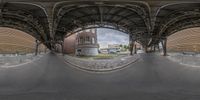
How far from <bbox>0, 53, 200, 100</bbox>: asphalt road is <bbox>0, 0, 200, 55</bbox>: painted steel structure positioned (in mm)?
2949

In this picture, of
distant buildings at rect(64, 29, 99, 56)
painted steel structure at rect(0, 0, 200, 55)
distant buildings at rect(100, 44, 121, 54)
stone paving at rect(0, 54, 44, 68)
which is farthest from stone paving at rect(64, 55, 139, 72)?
stone paving at rect(0, 54, 44, 68)

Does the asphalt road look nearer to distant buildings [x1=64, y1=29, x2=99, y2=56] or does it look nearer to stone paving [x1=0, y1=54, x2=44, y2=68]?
stone paving [x1=0, y1=54, x2=44, y2=68]

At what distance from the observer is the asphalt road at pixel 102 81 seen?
22547 millimetres

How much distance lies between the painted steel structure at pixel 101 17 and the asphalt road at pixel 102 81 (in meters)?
2.95

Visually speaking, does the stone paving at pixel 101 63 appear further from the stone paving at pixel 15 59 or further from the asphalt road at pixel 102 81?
the stone paving at pixel 15 59

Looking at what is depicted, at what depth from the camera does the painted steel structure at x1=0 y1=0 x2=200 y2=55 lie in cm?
1569

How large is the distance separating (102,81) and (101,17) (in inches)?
274

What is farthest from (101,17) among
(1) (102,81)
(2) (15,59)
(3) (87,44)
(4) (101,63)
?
(2) (15,59)

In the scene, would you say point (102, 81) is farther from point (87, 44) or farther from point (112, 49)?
point (87, 44)

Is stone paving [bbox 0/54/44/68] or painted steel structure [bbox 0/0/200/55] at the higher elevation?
painted steel structure [bbox 0/0/200/55]

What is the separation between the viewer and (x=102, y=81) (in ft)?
76.7

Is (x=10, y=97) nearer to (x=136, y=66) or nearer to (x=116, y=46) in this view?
(x=116, y=46)

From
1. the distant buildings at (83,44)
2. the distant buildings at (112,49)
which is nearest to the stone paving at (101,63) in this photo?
the distant buildings at (83,44)

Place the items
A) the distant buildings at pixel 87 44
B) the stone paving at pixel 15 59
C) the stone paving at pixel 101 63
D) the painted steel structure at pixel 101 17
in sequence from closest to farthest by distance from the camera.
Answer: the painted steel structure at pixel 101 17 → the distant buildings at pixel 87 44 → the stone paving at pixel 15 59 → the stone paving at pixel 101 63
